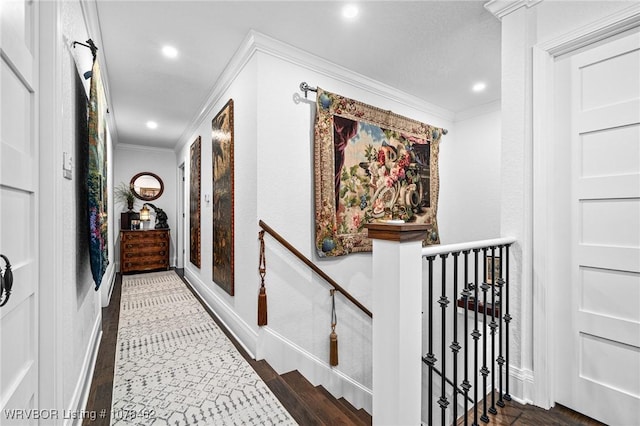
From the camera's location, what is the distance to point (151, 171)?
595cm

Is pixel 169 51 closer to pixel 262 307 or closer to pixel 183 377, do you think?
pixel 262 307

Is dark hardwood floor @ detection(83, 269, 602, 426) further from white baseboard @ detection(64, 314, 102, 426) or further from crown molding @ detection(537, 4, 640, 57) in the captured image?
crown molding @ detection(537, 4, 640, 57)

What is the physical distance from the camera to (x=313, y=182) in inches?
100

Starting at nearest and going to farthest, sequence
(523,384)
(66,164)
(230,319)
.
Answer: (66,164)
(523,384)
(230,319)

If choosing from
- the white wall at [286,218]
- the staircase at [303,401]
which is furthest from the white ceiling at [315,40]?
the staircase at [303,401]

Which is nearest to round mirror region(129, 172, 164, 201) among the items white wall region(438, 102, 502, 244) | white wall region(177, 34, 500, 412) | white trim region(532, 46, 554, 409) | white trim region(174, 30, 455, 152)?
white trim region(174, 30, 455, 152)

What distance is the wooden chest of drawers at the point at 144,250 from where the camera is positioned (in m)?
5.14

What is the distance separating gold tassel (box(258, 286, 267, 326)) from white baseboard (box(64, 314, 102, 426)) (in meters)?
1.05

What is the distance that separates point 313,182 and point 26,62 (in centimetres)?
183

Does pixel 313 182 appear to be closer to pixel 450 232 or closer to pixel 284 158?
pixel 284 158

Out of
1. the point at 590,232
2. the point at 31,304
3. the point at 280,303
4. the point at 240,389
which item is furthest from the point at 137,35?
the point at 590,232

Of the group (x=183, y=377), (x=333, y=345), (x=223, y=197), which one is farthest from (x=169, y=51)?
(x=333, y=345)

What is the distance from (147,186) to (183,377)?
4944 mm

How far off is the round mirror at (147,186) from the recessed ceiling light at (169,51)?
13.2 ft
